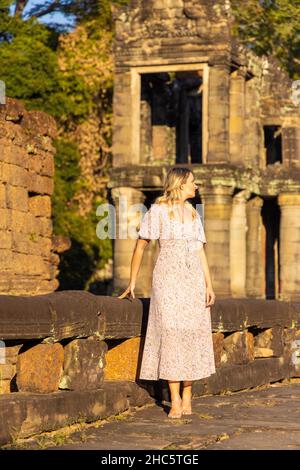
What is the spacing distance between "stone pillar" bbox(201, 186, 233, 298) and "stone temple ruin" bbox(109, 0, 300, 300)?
3 centimetres

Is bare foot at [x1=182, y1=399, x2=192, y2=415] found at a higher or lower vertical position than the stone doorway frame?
lower

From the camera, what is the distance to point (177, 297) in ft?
31.0

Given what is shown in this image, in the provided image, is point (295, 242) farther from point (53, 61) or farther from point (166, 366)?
point (166, 366)

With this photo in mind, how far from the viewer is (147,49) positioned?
39219 millimetres

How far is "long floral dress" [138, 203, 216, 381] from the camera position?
31.0ft

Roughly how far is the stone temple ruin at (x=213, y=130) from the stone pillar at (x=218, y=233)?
32 millimetres

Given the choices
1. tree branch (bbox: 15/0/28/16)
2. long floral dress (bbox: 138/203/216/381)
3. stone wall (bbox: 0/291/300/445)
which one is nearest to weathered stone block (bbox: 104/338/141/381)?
stone wall (bbox: 0/291/300/445)

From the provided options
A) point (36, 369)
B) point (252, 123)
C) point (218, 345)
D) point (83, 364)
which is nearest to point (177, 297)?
point (83, 364)

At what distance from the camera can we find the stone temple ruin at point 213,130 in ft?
127

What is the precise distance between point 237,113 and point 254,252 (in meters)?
6.24

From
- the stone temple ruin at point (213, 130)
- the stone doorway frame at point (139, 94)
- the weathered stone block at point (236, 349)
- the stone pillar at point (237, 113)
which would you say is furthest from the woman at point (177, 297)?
the stone pillar at point (237, 113)

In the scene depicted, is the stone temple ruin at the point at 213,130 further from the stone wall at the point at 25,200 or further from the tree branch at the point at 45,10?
the stone wall at the point at 25,200

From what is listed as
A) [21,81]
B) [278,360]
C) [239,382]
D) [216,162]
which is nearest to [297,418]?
[239,382]

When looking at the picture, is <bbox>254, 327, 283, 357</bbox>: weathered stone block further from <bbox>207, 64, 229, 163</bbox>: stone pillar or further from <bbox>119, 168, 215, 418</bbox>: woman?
<bbox>207, 64, 229, 163</bbox>: stone pillar
